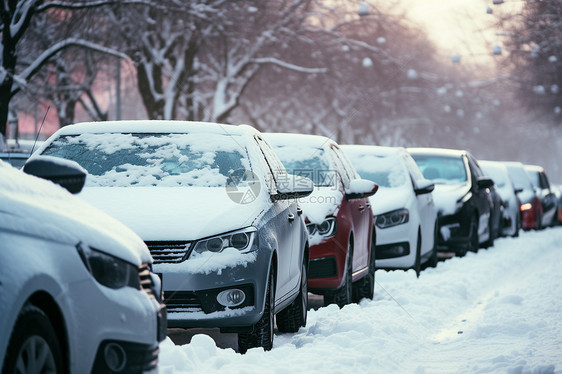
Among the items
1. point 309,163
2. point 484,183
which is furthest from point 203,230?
point 484,183

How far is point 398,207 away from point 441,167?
580cm

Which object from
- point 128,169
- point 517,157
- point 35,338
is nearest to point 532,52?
point 128,169

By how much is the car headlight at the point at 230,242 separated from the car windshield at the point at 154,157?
724 millimetres

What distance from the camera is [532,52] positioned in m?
39.2

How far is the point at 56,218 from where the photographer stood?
15.0 ft

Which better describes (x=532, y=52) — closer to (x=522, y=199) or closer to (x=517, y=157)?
(x=522, y=199)

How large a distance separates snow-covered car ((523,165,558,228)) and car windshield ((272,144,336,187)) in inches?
801

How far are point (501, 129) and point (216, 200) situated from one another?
348ft

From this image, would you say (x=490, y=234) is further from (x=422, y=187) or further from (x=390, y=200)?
(x=390, y=200)

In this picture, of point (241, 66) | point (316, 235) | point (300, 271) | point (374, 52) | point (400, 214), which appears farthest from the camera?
point (374, 52)

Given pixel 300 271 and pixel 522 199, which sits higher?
pixel 300 271

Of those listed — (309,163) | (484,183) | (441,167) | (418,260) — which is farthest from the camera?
(441,167)

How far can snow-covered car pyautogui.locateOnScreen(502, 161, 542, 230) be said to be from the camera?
29.6 m

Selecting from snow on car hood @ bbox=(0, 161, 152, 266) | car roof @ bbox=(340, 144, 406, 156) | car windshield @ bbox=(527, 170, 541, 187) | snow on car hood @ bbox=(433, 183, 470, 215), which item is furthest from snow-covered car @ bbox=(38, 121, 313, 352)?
car windshield @ bbox=(527, 170, 541, 187)
